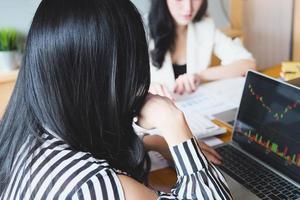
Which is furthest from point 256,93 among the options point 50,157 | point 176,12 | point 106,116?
A: point 176,12

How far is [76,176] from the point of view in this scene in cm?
54

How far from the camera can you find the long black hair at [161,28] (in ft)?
5.08

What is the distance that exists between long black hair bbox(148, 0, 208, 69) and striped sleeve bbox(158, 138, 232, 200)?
89cm

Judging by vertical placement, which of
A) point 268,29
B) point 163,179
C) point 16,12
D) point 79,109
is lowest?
point 163,179

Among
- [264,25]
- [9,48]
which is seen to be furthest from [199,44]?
[264,25]

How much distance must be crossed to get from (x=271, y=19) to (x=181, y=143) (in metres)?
2.34

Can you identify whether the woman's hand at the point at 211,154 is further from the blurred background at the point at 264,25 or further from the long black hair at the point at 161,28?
the blurred background at the point at 264,25

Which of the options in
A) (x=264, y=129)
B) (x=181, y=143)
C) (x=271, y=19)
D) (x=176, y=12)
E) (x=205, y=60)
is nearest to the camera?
(x=181, y=143)

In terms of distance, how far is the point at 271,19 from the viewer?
2732 millimetres

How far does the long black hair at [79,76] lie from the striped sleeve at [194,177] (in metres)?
0.13

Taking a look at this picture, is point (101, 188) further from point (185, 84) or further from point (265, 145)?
point (185, 84)

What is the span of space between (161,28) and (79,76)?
106cm

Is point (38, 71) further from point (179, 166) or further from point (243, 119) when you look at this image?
point (243, 119)

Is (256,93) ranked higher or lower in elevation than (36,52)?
lower
